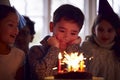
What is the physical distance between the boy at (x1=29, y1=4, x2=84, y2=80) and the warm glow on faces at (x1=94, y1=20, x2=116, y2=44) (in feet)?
1.12

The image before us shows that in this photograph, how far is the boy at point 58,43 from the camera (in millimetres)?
1260

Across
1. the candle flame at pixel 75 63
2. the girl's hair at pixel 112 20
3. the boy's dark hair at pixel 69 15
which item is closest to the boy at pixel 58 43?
the boy's dark hair at pixel 69 15

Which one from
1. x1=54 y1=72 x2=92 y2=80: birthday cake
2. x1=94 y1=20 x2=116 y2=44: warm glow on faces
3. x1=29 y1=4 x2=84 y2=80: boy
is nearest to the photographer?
x1=54 y1=72 x2=92 y2=80: birthday cake

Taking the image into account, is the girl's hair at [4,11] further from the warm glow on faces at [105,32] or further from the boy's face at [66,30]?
the warm glow on faces at [105,32]

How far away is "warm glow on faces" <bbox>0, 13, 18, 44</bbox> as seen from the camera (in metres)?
1.30

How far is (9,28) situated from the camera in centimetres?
130

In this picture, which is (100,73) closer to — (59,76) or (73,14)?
(73,14)

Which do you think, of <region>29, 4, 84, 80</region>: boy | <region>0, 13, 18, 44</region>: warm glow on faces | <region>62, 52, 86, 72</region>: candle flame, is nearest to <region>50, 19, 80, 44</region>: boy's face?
<region>29, 4, 84, 80</region>: boy

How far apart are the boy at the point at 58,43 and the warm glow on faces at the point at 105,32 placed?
0.34 meters

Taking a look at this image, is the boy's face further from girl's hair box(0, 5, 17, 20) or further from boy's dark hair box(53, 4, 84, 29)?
girl's hair box(0, 5, 17, 20)

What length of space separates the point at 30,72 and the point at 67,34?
0.85ft

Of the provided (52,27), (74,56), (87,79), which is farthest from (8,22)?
(87,79)

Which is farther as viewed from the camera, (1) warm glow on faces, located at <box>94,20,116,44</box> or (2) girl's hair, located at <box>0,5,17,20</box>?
(1) warm glow on faces, located at <box>94,20,116,44</box>

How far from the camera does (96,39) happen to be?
5.84ft
